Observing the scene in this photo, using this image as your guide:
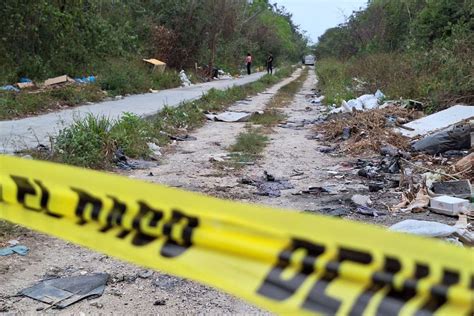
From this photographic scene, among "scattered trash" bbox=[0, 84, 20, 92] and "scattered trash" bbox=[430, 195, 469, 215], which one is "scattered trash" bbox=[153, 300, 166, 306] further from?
"scattered trash" bbox=[0, 84, 20, 92]

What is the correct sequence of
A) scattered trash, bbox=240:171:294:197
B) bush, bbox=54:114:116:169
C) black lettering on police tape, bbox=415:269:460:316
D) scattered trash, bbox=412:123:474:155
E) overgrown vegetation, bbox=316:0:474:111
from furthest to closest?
overgrown vegetation, bbox=316:0:474:111, scattered trash, bbox=412:123:474:155, bush, bbox=54:114:116:169, scattered trash, bbox=240:171:294:197, black lettering on police tape, bbox=415:269:460:316

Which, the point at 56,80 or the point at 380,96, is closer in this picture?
the point at 380,96

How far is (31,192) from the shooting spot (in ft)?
5.58

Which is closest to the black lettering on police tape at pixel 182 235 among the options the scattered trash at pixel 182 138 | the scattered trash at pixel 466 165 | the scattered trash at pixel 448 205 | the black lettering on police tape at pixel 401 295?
the black lettering on police tape at pixel 401 295

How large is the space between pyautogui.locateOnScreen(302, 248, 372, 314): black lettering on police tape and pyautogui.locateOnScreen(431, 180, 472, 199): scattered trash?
4000 mm

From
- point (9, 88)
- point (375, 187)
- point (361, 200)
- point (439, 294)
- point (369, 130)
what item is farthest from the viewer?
point (9, 88)

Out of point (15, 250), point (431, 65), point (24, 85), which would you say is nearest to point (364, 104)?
point (431, 65)

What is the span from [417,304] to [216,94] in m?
14.1

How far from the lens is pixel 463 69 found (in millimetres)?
9586

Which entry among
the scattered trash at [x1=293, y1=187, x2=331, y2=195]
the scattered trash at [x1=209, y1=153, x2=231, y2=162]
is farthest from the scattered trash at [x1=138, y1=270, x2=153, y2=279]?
the scattered trash at [x1=209, y1=153, x2=231, y2=162]

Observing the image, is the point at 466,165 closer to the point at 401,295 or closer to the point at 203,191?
the point at 203,191

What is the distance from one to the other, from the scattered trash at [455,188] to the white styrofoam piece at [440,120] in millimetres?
3397

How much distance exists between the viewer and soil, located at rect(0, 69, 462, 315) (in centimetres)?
274

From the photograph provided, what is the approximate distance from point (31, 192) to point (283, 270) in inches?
38.5
